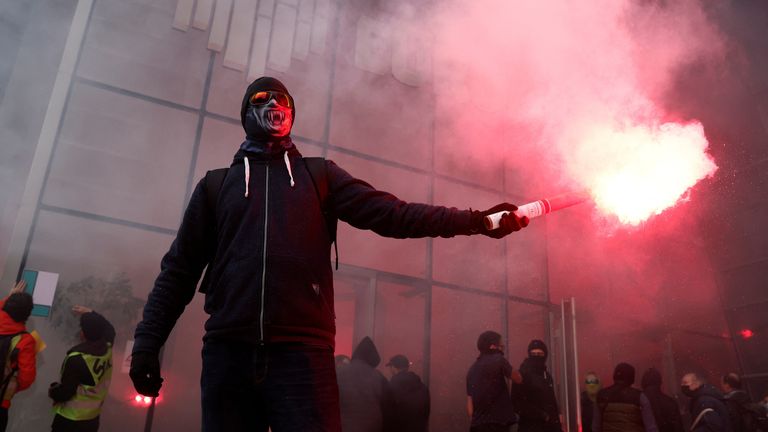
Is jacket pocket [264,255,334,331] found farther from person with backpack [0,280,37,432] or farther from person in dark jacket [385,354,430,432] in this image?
person in dark jacket [385,354,430,432]

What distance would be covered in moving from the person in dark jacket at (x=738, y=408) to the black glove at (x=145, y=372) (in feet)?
20.6

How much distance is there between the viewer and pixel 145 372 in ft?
5.98

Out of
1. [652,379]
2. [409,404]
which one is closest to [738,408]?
[652,379]

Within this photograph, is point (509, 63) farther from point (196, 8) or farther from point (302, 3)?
point (196, 8)

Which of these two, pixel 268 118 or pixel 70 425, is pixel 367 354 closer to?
pixel 70 425

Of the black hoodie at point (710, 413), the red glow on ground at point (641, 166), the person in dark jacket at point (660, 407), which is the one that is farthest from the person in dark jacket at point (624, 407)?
the red glow on ground at point (641, 166)

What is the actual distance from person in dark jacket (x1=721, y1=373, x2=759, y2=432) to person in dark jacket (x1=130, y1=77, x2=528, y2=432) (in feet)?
19.4

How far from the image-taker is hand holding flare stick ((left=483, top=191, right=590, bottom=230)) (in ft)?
6.22

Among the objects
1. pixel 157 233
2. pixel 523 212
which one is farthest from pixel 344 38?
pixel 523 212

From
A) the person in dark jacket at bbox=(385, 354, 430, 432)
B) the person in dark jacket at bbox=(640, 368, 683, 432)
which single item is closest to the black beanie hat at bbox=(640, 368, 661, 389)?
the person in dark jacket at bbox=(640, 368, 683, 432)

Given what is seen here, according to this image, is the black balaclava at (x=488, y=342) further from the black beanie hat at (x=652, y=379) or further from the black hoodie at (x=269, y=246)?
the black hoodie at (x=269, y=246)

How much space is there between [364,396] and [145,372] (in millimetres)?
3736

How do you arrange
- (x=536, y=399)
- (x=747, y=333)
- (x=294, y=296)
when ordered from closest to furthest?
(x=294, y=296) → (x=536, y=399) → (x=747, y=333)

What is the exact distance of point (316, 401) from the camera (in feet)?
5.51
